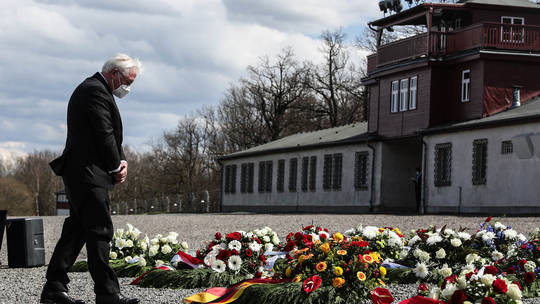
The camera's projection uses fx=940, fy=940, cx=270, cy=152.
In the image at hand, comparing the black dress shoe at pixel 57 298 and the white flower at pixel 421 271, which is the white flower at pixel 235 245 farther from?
the black dress shoe at pixel 57 298

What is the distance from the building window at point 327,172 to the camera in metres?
44.0

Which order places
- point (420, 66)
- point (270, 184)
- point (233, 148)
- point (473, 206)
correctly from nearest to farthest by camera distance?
Answer: point (473, 206) < point (420, 66) < point (270, 184) < point (233, 148)

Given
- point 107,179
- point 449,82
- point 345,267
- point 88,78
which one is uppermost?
point 449,82

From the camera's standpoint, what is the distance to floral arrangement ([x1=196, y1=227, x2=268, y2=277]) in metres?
9.39

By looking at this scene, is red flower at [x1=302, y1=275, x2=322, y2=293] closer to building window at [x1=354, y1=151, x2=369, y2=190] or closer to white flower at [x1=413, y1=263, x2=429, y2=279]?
white flower at [x1=413, y1=263, x2=429, y2=279]

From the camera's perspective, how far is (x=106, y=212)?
744 cm

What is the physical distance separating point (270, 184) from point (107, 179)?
141 feet

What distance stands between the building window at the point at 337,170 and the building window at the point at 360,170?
152 cm

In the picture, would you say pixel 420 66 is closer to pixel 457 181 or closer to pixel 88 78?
pixel 457 181

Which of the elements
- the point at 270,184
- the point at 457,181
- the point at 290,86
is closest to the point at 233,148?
the point at 290,86

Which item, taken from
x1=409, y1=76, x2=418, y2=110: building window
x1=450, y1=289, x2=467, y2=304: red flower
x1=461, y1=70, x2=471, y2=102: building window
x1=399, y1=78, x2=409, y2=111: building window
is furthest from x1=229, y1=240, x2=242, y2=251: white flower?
x1=399, y1=78, x2=409, y2=111: building window

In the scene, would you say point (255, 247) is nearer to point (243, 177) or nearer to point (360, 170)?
point (360, 170)

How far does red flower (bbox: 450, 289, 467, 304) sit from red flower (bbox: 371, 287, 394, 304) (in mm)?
965

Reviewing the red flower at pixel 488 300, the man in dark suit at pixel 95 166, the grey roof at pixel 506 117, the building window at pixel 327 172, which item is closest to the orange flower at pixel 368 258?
the red flower at pixel 488 300
